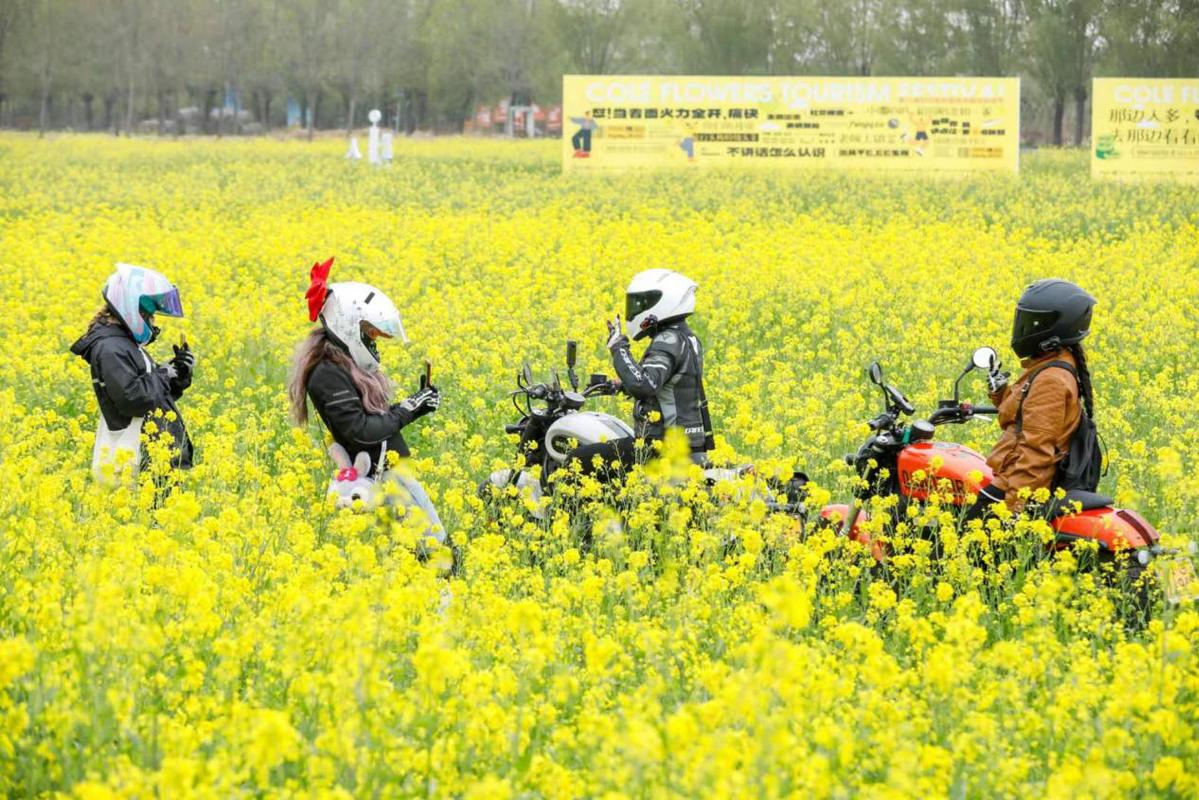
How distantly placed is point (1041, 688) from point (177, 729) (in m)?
3.00

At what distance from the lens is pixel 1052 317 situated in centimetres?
661

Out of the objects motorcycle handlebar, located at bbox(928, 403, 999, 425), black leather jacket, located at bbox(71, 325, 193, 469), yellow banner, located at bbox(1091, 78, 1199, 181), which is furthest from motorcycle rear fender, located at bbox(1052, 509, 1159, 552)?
yellow banner, located at bbox(1091, 78, 1199, 181)

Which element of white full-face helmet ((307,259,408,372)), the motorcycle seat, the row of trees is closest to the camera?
the motorcycle seat

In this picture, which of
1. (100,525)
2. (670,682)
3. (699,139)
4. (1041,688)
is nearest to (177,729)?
(670,682)

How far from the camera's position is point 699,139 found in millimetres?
29625

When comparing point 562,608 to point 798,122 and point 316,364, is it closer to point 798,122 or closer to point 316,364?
point 316,364

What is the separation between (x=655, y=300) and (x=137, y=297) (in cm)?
268

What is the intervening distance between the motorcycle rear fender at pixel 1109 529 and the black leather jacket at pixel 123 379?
4.30 m

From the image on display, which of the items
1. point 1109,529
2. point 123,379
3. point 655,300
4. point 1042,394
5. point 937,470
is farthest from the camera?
point 655,300

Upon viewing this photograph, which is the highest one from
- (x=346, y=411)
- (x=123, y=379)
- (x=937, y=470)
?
(x=123, y=379)

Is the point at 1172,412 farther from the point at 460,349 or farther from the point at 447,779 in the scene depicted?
the point at 447,779

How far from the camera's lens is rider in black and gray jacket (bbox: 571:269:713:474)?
7730 millimetres

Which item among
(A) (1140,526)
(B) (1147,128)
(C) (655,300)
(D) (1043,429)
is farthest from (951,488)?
(B) (1147,128)

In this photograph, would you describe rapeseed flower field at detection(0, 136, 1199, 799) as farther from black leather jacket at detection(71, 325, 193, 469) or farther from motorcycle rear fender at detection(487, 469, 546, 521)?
black leather jacket at detection(71, 325, 193, 469)
